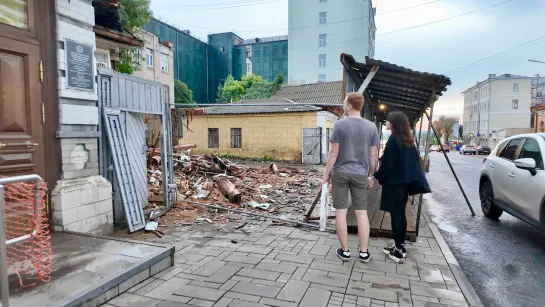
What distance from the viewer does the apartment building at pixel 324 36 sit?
40719 mm

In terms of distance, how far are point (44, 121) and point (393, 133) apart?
4.45m

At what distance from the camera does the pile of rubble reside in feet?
21.1

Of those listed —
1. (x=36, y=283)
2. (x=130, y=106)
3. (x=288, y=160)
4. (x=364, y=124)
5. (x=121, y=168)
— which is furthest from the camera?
(x=288, y=160)

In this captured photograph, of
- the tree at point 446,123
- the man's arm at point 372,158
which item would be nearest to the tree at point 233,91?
the man's arm at point 372,158

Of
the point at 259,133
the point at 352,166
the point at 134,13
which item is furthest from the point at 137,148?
the point at 259,133

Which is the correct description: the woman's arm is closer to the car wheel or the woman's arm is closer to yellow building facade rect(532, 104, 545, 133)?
the car wheel

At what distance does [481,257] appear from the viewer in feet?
15.0

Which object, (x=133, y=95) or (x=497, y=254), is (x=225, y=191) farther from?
(x=497, y=254)

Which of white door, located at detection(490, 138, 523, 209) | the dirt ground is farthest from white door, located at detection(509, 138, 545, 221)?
the dirt ground

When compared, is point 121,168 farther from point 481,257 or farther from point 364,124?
point 481,257

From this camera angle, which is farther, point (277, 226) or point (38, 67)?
point (277, 226)

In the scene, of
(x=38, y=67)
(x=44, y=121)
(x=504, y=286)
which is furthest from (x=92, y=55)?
(x=504, y=286)

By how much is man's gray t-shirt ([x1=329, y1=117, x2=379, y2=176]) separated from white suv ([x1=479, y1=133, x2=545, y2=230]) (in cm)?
274

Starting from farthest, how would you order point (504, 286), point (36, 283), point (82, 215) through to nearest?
point (82, 215) < point (504, 286) < point (36, 283)
